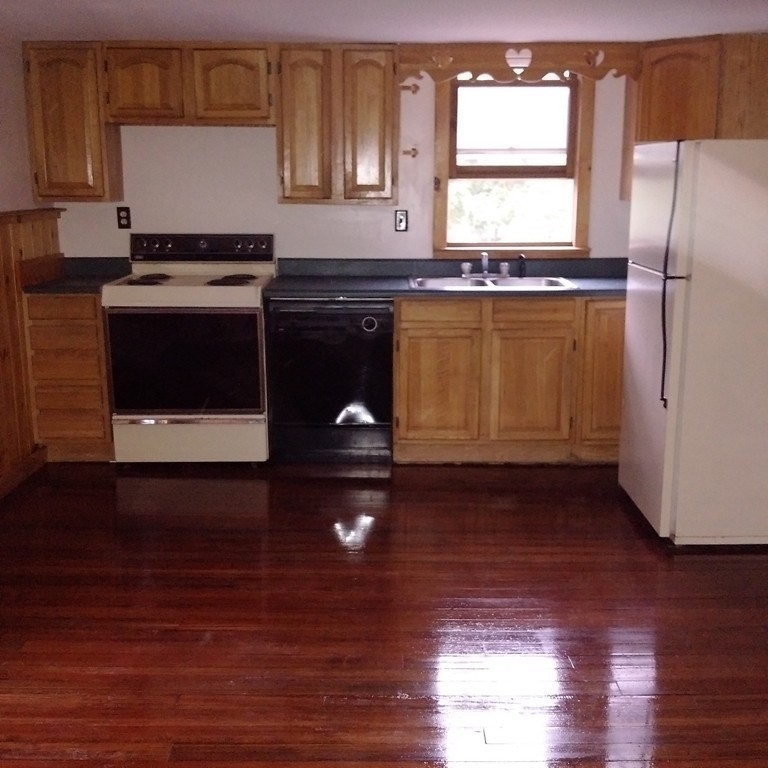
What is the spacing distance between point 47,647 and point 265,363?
197cm

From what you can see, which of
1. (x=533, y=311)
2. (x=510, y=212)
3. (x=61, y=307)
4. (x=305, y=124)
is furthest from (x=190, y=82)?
(x=533, y=311)

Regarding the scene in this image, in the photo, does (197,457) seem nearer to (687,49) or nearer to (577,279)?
(577,279)

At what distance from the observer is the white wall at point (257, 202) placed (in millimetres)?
4762

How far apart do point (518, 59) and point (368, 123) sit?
0.86m

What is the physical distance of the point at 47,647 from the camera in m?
2.75

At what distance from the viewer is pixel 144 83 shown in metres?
4.42

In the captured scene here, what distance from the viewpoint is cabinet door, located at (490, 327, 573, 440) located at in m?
4.38

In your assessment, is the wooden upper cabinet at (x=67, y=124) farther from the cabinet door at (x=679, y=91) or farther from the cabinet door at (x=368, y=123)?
the cabinet door at (x=679, y=91)

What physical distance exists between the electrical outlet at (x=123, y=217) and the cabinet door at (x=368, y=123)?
1.27 m

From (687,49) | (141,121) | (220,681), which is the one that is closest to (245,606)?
(220,681)

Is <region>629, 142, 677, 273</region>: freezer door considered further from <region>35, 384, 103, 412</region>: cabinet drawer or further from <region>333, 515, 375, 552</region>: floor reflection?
<region>35, 384, 103, 412</region>: cabinet drawer

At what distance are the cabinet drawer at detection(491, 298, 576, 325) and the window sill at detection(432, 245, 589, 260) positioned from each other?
582 millimetres

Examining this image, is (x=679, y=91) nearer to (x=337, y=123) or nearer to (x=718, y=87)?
(x=718, y=87)

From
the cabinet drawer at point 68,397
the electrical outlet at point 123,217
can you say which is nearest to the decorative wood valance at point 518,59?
the electrical outlet at point 123,217
